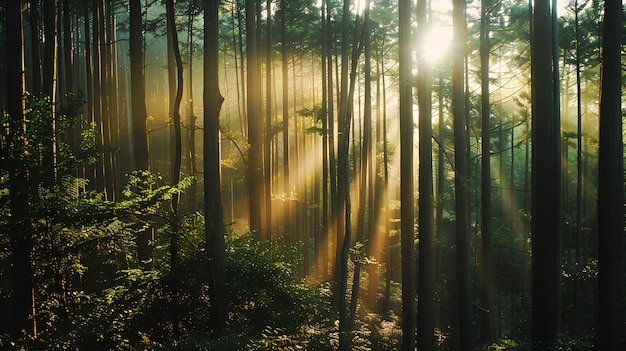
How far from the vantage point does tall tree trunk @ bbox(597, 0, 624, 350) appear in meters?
8.73

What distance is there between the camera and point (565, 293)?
2194 centimetres

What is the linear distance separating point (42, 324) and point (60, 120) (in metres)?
5.37

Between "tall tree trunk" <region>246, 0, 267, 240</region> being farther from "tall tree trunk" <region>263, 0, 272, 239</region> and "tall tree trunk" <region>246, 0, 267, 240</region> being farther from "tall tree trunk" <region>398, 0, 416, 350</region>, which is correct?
"tall tree trunk" <region>398, 0, 416, 350</region>

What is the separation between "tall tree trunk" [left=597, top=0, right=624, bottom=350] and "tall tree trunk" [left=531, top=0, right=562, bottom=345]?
0.90 metres

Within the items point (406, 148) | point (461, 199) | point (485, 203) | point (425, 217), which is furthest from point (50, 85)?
point (485, 203)

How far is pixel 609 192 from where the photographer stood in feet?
29.5

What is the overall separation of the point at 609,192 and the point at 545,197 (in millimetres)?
1362

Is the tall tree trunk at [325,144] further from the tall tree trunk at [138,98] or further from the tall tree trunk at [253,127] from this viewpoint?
the tall tree trunk at [138,98]

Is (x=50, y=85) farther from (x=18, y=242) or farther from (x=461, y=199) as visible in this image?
(x=461, y=199)

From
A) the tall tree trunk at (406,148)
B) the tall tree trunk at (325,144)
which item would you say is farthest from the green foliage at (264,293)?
the tall tree trunk at (325,144)

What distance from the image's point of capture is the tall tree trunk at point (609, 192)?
8734mm

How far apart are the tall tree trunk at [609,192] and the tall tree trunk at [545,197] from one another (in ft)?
2.94

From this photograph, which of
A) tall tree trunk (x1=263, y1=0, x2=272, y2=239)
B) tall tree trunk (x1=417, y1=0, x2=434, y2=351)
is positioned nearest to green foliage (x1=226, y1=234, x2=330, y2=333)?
tall tree trunk (x1=417, y1=0, x2=434, y2=351)

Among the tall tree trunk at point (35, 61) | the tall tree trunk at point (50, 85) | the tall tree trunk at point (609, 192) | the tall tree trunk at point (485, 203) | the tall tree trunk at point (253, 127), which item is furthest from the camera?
the tall tree trunk at point (253, 127)
